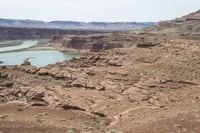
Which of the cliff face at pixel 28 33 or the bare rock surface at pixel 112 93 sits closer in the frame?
the bare rock surface at pixel 112 93

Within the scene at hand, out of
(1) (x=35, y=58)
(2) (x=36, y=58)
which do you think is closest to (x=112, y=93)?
(1) (x=35, y=58)

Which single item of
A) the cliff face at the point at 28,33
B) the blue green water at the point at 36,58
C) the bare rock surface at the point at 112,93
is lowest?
the cliff face at the point at 28,33

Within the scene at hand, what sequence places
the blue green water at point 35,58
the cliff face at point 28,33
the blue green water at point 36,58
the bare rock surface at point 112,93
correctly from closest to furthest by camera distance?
the bare rock surface at point 112,93 → the blue green water at point 35,58 → the blue green water at point 36,58 → the cliff face at point 28,33

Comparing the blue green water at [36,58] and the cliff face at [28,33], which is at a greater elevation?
the blue green water at [36,58]

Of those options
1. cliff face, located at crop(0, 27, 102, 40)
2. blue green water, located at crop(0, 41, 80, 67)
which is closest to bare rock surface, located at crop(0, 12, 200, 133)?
blue green water, located at crop(0, 41, 80, 67)

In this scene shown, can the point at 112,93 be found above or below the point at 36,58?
above

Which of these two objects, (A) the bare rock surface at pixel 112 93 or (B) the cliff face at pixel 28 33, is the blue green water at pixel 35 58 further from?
(B) the cliff face at pixel 28 33

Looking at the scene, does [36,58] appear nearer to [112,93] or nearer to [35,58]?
[35,58]

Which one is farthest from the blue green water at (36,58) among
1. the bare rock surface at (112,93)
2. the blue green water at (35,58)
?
the bare rock surface at (112,93)

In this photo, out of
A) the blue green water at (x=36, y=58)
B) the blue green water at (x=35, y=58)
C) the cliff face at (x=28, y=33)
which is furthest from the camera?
the cliff face at (x=28, y=33)

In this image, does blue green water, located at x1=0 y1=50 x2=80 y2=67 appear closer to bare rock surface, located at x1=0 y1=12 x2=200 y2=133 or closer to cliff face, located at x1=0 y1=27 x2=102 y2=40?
bare rock surface, located at x1=0 y1=12 x2=200 y2=133

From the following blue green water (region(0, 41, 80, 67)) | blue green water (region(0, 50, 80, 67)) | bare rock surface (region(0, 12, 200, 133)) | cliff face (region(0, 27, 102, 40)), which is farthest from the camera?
cliff face (region(0, 27, 102, 40))

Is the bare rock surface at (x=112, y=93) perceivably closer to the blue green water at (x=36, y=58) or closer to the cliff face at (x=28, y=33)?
the blue green water at (x=36, y=58)

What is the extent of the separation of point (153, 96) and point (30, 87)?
887 cm
